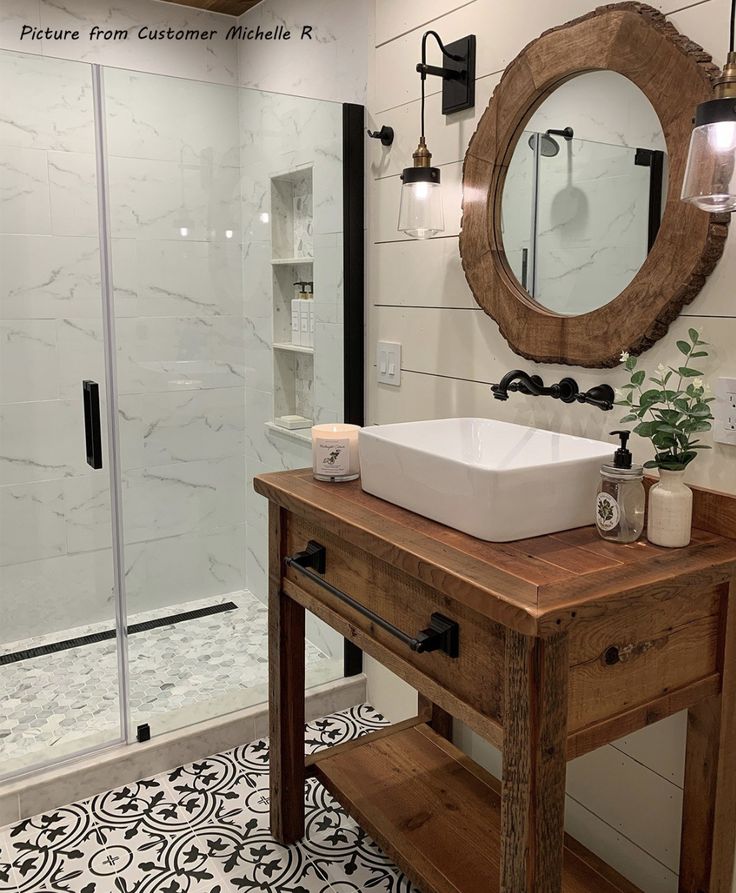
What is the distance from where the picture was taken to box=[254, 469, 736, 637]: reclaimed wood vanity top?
3.68 ft

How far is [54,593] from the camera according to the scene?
2.36 m

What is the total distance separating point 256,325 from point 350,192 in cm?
48

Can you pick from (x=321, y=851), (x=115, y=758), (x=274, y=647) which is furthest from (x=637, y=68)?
(x=115, y=758)

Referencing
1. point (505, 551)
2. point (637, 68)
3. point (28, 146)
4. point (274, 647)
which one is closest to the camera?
point (505, 551)

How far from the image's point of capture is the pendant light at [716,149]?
1152 mm

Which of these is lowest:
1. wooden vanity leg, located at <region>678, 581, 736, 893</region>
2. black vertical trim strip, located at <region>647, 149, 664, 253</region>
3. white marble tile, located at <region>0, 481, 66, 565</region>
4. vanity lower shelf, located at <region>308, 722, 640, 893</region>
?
vanity lower shelf, located at <region>308, 722, 640, 893</region>

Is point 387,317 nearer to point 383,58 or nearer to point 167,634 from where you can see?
point 383,58

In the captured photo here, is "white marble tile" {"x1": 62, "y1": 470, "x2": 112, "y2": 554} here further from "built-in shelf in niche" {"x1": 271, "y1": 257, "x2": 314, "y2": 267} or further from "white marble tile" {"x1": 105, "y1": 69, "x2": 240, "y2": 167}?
"white marble tile" {"x1": 105, "y1": 69, "x2": 240, "y2": 167}

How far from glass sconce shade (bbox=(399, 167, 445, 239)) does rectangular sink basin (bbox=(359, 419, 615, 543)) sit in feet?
1.86

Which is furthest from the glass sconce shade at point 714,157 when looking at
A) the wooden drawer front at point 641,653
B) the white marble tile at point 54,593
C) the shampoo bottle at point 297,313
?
the white marble tile at point 54,593

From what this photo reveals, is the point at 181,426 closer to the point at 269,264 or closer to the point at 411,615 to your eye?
the point at 269,264

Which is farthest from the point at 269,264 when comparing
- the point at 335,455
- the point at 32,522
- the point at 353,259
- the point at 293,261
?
the point at 32,522

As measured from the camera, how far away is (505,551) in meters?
Answer: 1.31

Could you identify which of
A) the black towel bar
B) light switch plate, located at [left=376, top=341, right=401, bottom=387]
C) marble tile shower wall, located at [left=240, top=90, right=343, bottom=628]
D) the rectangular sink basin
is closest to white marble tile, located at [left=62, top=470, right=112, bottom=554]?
marble tile shower wall, located at [left=240, top=90, right=343, bottom=628]
